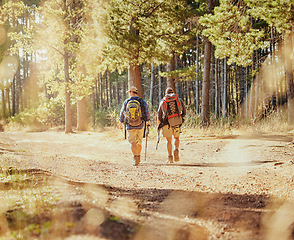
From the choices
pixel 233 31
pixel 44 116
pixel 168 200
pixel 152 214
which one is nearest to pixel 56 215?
pixel 152 214

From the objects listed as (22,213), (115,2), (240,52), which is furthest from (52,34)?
(22,213)

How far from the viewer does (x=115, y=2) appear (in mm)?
14945

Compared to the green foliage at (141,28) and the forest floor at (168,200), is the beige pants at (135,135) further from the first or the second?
the green foliage at (141,28)

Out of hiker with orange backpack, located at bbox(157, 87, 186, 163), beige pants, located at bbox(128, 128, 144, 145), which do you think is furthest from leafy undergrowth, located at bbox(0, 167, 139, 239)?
hiker with orange backpack, located at bbox(157, 87, 186, 163)

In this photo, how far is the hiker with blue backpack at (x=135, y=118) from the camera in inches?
326

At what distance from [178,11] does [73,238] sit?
14.7 meters

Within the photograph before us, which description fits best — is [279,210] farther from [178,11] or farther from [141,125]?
[178,11]

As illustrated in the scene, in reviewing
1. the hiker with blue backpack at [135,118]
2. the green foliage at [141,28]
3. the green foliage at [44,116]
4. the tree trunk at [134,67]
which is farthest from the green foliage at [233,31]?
the green foliage at [44,116]

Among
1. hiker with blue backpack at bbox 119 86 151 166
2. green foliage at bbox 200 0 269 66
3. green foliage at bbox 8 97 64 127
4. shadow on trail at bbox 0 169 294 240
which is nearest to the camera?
shadow on trail at bbox 0 169 294 240

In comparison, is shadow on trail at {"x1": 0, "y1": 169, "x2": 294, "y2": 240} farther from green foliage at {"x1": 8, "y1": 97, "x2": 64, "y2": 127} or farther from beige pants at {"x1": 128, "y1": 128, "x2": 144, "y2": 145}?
green foliage at {"x1": 8, "y1": 97, "x2": 64, "y2": 127}

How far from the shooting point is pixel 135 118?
8.31 m

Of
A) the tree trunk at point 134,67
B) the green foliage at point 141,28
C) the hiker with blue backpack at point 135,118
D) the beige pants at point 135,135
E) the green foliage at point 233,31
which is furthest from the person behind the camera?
the tree trunk at point 134,67

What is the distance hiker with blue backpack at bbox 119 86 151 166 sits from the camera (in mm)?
8281

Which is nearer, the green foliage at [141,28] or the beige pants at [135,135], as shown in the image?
the beige pants at [135,135]
